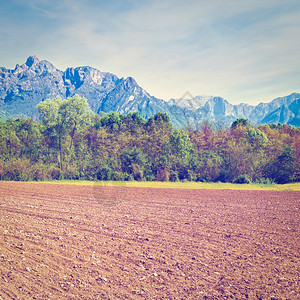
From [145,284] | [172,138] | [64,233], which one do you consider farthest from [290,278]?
[172,138]

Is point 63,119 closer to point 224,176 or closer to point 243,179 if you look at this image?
point 224,176

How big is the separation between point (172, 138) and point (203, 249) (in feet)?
97.9

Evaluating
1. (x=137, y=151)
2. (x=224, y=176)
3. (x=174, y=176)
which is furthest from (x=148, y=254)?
(x=137, y=151)

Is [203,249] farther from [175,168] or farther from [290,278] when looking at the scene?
[175,168]

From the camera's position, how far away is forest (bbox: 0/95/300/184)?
115 ft

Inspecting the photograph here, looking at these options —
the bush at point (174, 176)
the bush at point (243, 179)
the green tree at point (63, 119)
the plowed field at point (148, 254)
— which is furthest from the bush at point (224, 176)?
the green tree at point (63, 119)

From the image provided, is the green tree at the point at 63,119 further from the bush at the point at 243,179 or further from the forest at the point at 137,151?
Result: the bush at the point at 243,179

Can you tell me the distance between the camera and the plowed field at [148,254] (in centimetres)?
675

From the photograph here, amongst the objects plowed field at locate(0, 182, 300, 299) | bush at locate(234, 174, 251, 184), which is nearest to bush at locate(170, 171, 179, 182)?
bush at locate(234, 174, 251, 184)

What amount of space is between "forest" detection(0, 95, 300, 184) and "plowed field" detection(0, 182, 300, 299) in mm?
19908

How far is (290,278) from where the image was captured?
24.2ft

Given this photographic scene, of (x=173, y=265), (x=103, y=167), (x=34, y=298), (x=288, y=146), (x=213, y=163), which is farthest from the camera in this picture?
(x=103, y=167)

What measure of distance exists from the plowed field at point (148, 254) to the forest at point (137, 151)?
784 inches

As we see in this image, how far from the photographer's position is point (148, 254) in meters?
9.04
